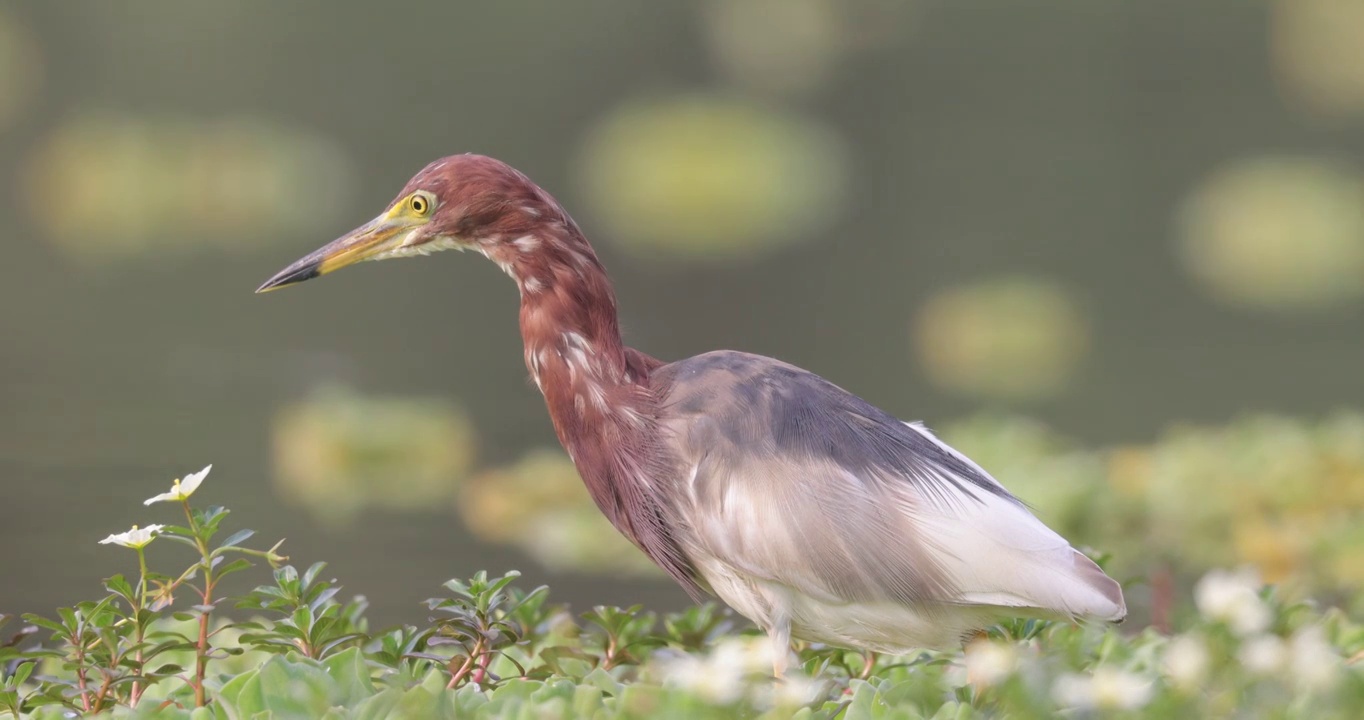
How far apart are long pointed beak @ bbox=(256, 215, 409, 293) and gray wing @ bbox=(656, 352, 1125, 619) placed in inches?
30.4

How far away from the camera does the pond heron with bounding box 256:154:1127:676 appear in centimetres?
364

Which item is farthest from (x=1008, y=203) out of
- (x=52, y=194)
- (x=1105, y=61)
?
(x=52, y=194)

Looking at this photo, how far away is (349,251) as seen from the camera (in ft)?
13.6

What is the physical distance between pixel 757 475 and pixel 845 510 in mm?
188

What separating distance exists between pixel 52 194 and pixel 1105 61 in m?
9.73

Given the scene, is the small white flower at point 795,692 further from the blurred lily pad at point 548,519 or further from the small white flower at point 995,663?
the blurred lily pad at point 548,519

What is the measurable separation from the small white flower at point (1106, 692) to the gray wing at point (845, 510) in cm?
63

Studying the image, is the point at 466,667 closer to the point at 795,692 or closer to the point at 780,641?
the point at 780,641

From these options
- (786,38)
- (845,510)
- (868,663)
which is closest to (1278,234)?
(786,38)

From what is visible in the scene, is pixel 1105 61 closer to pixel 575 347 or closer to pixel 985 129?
pixel 985 129

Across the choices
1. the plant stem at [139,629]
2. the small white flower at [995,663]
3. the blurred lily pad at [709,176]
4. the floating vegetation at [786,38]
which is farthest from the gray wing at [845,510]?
the floating vegetation at [786,38]

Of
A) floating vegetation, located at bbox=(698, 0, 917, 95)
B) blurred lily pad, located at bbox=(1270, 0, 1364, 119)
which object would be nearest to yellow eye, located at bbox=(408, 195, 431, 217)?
floating vegetation, located at bbox=(698, 0, 917, 95)

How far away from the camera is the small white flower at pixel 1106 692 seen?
111 inches

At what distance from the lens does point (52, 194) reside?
48.6 feet
